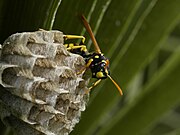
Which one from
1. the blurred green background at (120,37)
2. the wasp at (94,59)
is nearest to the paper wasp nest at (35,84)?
the blurred green background at (120,37)

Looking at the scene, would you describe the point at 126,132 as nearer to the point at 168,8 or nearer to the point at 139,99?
the point at 139,99

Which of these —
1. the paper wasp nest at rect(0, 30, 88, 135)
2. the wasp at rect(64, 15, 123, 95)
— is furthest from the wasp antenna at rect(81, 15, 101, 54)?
the paper wasp nest at rect(0, 30, 88, 135)

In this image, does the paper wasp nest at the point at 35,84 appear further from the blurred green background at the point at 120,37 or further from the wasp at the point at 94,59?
the wasp at the point at 94,59

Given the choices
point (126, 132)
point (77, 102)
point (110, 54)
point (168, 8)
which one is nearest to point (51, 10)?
point (77, 102)

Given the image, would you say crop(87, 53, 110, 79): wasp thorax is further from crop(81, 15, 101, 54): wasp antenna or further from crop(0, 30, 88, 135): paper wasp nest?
crop(0, 30, 88, 135): paper wasp nest

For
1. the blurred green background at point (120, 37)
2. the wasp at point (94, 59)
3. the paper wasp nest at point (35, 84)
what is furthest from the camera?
the wasp at point (94, 59)

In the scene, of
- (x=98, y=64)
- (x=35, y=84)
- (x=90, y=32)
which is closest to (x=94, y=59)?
(x=98, y=64)
